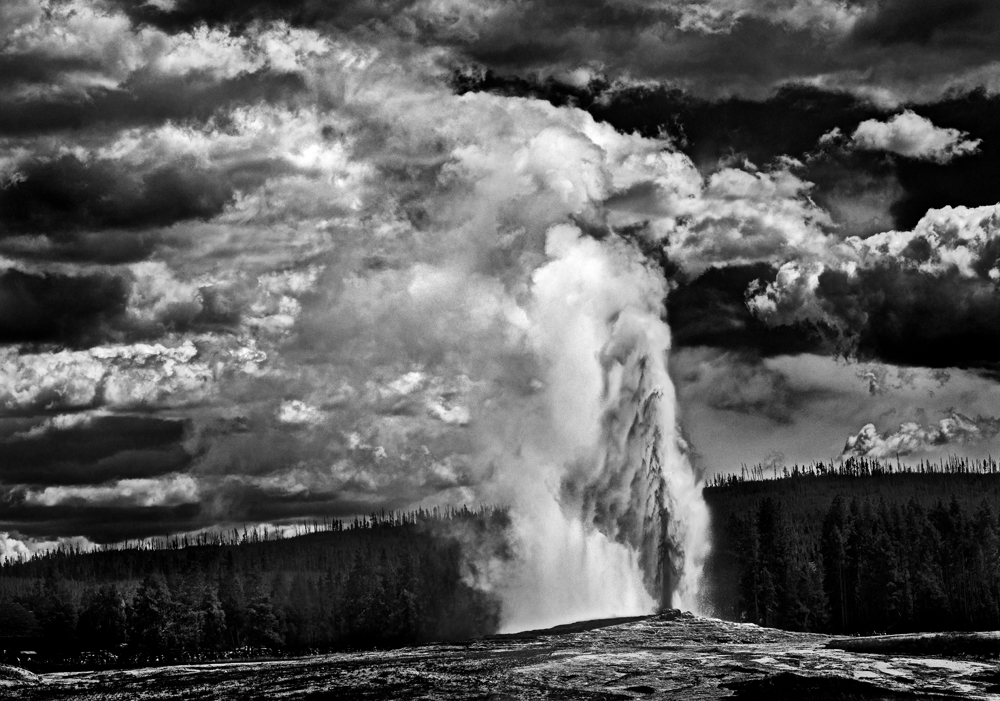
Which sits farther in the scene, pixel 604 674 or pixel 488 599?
pixel 488 599

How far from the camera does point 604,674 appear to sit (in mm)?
60812

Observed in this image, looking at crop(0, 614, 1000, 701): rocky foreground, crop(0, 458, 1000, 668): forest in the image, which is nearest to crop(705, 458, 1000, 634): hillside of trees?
crop(0, 458, 1000, 668): forest

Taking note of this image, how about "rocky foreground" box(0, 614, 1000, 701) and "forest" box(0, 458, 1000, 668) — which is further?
"forest" box(0, 458, 1000, 668)

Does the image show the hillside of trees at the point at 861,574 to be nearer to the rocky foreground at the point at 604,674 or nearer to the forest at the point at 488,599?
the forest at the point at 488,599

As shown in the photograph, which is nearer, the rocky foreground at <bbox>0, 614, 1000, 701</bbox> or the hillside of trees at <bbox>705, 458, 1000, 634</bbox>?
the rocky foreground at <bbox>0, 614, 1000, 701</bbox>

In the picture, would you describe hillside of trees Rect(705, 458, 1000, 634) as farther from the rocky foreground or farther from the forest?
the rocky foreground

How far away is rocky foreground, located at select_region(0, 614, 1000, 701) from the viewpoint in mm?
55969

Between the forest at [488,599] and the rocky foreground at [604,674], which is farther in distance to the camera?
the forest at [488,599]

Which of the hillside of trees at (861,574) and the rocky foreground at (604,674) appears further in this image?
the hillside of trees at (861,574)

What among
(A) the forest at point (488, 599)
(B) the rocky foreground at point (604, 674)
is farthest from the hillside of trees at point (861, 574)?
(B) the rocky foreground at point (604, 674)

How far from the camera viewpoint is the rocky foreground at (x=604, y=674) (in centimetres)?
5597

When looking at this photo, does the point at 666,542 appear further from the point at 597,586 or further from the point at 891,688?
the point at 891,688

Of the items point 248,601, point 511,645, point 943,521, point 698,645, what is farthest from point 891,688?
point 248,601

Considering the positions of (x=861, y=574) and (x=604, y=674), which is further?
(x=861, y=574)
